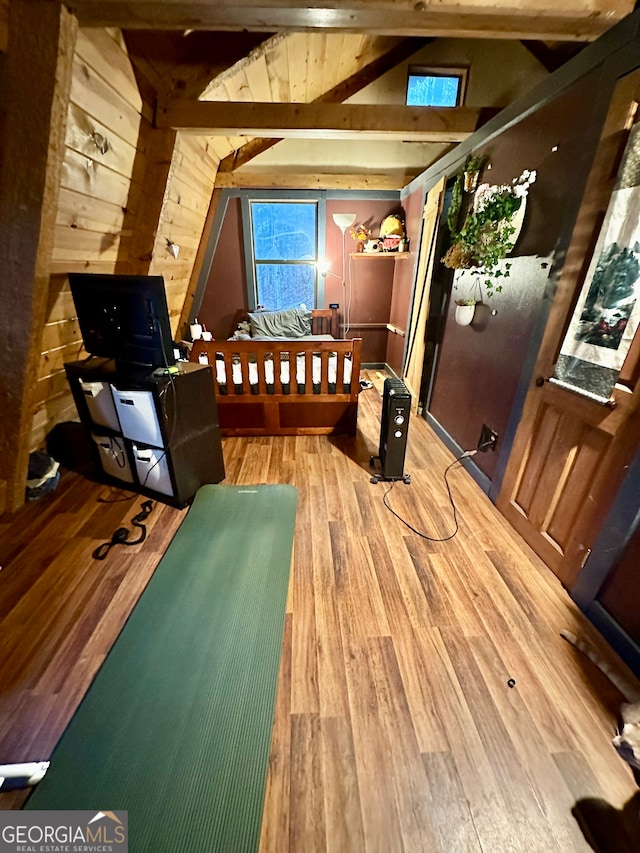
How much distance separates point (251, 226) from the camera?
4.34 meters

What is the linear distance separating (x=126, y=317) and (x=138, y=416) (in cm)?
54

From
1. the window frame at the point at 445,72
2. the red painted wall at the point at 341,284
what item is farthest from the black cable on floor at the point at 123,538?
the window frame at the point at 445,72

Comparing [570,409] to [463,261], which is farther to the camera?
[463,261]

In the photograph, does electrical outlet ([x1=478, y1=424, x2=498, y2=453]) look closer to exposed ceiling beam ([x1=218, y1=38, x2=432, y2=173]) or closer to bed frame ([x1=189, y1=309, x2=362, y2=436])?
bed frame ([x1=189, y1=309, x2=362, y2=436])

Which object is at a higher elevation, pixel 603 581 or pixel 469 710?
pixel 603 581

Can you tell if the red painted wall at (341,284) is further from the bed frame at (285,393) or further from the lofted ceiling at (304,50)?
the bed frame at (285,393)

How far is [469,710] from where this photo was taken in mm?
1146

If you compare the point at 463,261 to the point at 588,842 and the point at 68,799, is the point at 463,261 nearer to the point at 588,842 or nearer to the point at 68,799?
the point at 588,842

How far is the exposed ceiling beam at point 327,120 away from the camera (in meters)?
2.20

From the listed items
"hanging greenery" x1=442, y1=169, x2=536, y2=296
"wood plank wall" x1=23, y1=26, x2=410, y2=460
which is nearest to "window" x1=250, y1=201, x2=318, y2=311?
"wood plank wall" x1=23, y1=26, x2=410, y2=460

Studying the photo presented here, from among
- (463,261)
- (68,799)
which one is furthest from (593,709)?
(463,261)

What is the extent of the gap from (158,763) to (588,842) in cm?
122

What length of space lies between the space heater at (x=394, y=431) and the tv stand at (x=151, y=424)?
1156 mm

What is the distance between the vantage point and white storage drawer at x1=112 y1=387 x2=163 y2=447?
183 cm
